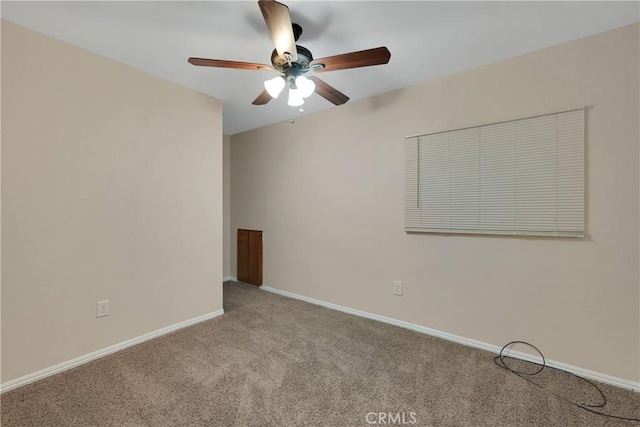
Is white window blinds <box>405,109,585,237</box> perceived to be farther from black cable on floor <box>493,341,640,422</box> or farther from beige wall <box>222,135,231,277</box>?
beige wall <box>222,135,231,277</box>

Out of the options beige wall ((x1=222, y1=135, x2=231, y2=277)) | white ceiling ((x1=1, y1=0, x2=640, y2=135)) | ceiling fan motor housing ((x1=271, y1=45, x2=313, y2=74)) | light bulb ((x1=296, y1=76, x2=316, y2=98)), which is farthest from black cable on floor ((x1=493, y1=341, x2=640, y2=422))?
beige wall ((x1=222, y1=135, x2=231, y2=277))

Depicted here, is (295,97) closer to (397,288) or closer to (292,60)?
(292,60)

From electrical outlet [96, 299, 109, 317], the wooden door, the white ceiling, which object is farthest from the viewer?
the wooden door

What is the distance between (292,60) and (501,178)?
1.73m

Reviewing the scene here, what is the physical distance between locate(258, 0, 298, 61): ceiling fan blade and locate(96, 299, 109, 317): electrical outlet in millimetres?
2154

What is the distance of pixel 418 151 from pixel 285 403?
7.07 feet

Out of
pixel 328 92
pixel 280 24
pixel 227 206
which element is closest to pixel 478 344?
pixel 328 92

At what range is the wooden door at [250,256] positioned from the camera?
152 inches

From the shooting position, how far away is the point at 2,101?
1.67 metres

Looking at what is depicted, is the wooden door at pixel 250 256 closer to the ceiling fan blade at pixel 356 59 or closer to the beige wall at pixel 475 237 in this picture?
the beige wall at pixel 475 237

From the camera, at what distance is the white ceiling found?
1.59 meters

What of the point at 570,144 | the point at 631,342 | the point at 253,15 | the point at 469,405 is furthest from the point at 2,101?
the point at 631,342

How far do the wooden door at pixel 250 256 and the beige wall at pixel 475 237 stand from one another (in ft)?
0.78

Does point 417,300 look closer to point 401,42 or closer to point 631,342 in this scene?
point 631,342
